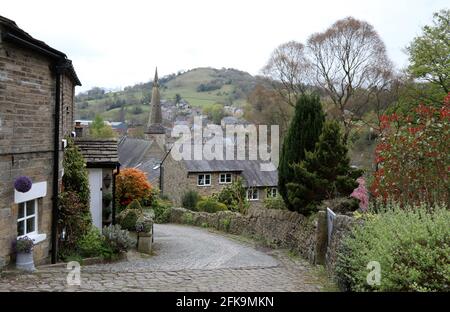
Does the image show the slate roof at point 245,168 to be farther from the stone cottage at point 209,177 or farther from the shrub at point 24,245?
the shrub at point 24,245

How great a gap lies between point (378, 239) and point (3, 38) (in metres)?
7.71

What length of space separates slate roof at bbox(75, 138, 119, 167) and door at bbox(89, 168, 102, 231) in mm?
356

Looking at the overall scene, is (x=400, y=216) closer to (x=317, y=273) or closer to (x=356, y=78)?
(x=317, y=273)

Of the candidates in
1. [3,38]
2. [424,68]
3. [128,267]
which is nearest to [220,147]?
[424,68]

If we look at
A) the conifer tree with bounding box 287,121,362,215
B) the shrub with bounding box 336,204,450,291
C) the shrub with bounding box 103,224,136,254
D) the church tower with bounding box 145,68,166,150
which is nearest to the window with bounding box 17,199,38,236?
the shrub with bounding box 103,224,136,254

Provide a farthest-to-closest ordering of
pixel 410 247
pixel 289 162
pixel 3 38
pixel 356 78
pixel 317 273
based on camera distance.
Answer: pixel 356 78 < pixel 289 162 < pixel 317 273 < pixel 3 38 < pixel 410 247

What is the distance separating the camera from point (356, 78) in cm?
3341

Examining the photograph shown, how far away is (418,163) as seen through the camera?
11.8 meters

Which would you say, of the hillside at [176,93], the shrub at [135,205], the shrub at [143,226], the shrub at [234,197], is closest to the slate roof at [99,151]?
the shrub at [143,226]

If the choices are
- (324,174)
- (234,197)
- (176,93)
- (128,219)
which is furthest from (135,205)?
(176,93)

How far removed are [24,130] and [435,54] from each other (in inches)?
950

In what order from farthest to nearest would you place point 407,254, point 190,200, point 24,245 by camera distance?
1. point 190,200
2. point 24,245
3. point 407,254

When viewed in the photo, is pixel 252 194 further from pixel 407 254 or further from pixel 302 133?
pixel 407 254

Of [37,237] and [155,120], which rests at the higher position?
[155,120]
